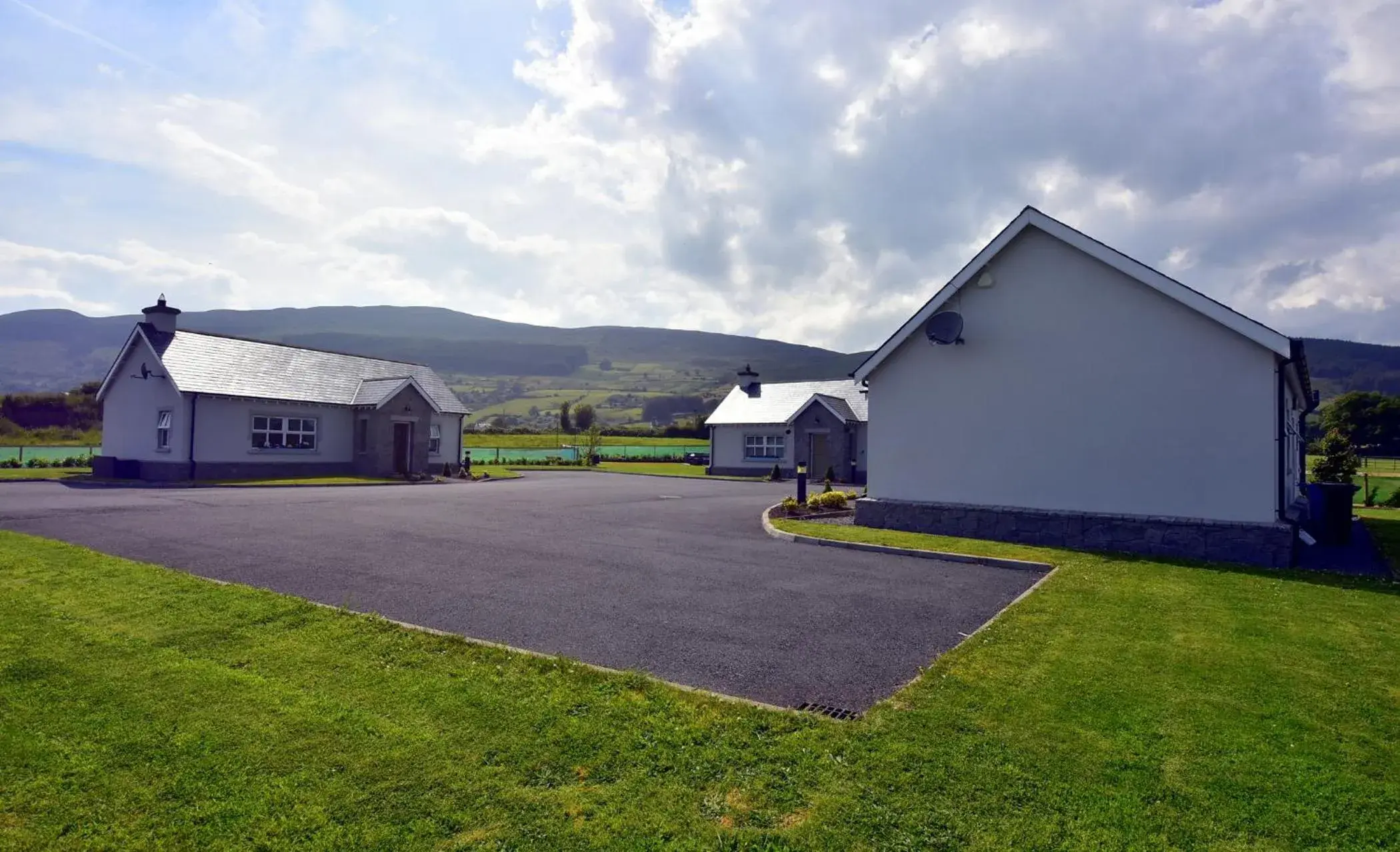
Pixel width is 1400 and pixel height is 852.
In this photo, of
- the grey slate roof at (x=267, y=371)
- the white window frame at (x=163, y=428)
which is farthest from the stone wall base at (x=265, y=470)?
the grey slate roof at (x=267, y=371)

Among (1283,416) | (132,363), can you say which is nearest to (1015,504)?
(1283,416)

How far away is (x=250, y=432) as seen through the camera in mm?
29344

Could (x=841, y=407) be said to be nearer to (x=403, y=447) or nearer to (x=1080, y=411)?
(x=403, y=447)

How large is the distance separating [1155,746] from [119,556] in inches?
502

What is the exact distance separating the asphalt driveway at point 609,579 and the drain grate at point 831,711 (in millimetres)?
116

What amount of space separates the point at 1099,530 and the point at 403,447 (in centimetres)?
2914

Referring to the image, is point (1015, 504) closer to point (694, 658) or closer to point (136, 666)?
point (694, 658)

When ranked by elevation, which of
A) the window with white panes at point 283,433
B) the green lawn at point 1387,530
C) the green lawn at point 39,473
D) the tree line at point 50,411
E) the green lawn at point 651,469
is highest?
the tree line at point 50,411

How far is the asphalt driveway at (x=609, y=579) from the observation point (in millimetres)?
6574

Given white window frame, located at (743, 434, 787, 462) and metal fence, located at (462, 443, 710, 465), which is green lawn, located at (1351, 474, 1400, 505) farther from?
metal fence, located at (462, 443, 710, 465)

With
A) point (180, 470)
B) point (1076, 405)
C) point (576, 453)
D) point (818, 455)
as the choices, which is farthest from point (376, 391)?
point (1076, 405)

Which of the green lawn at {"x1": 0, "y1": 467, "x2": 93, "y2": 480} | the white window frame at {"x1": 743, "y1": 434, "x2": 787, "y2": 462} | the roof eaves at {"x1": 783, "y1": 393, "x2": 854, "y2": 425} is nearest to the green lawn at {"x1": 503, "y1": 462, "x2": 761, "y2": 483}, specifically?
the white window frame at {"x1": 743, "y1": 434, "x2": 787, "y2": 462}

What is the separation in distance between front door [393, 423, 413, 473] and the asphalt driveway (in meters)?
13.8

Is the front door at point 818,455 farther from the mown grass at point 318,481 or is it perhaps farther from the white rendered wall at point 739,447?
the mown grass at point 318,481
